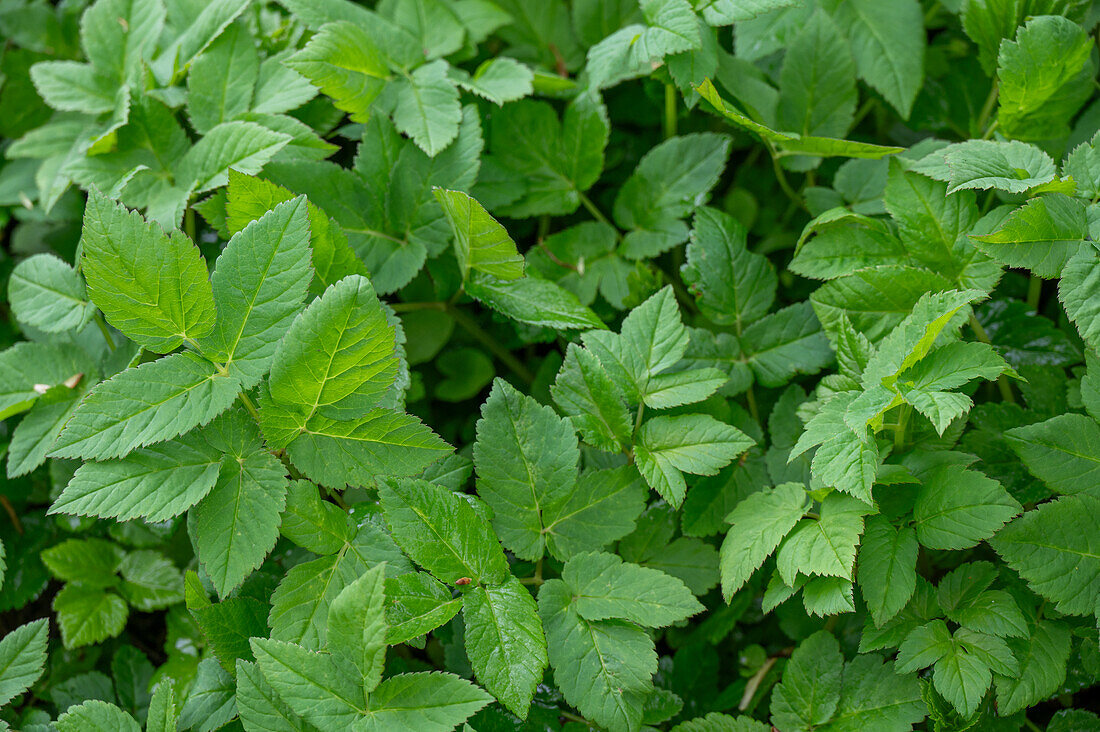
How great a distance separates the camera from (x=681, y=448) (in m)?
1.45

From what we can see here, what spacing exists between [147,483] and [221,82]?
96cm

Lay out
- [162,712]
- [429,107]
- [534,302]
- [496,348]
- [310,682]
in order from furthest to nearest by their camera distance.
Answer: [496,348], [429,107], [534,302], [162,712], [310,682]

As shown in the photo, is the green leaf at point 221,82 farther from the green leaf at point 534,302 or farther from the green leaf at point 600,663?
the green leaf at point 600,663

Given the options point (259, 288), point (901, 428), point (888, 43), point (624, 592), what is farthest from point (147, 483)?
point (888, 43)

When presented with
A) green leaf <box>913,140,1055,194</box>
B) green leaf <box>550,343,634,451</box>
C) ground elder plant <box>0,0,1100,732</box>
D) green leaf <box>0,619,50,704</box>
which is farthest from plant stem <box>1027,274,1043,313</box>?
green leaf <box>0,619,50,704</box>

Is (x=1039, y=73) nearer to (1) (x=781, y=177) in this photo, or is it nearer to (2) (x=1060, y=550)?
(1) (x=781, y=177)

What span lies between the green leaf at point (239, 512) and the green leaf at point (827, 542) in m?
0.86

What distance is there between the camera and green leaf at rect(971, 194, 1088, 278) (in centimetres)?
133

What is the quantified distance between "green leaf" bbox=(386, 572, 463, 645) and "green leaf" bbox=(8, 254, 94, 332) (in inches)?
35.4

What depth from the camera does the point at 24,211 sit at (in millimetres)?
2086

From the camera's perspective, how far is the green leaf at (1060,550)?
1.26 meters

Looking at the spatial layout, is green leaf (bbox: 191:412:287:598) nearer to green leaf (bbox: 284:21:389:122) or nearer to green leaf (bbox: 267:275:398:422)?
green leaf (bbox: 267:275:398:422)

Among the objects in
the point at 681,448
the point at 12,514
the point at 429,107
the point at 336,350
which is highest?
the point at 429,107

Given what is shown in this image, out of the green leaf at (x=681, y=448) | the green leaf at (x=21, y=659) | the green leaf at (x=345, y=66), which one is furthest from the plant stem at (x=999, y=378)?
the green leaf at (x=21, y=659)
